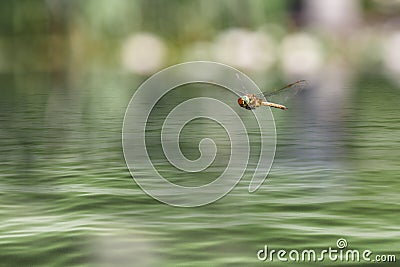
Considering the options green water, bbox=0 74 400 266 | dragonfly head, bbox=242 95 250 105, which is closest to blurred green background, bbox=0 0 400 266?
green water, bbox=0 74 400 266

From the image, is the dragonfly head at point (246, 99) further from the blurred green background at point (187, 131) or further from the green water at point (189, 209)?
the blurred green background at point (187, 131)

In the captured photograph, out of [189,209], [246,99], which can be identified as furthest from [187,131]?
[189,209]

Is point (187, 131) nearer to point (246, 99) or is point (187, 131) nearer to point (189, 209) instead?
point (246, 99)

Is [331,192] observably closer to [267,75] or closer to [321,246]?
[321,246]

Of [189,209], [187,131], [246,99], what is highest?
[187,131]

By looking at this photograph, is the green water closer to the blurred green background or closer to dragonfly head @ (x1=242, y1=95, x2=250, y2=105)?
the blurred green background
